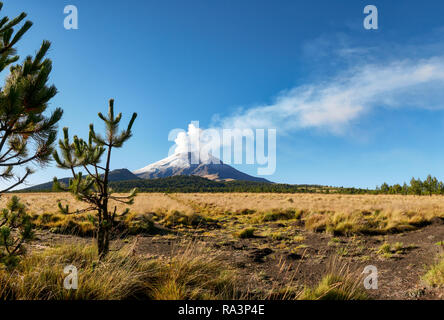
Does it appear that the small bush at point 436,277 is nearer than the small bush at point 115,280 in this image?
No

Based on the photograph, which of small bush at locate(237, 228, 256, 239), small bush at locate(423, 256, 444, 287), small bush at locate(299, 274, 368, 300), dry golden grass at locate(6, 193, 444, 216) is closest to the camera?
small bush at locate(299, 274, 368, 300)

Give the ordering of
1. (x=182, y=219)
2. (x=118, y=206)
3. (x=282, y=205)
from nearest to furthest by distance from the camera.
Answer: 1. (x=182, y=219)
2. (x=118, y=206)
3. (x=282, y=205)

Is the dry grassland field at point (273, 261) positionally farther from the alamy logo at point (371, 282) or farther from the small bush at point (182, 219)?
the small bush at point (182, 219)

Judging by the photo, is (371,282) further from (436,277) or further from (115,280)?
(115,280)

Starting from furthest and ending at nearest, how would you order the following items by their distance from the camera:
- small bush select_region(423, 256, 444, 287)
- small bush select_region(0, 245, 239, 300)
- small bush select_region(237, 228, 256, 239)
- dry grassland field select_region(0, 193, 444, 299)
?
small bush select_region(237, 228, 256, 239), small bush select_region(423, 256, 444, 287), dry grassland field select_region(0, 193, 444, 299), small bush select_region(0, 245, 239, 300)

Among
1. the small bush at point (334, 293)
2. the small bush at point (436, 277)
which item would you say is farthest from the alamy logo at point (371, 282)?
the small bush at point (436, 277)

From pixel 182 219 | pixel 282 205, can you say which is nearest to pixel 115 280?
pixel 182 219

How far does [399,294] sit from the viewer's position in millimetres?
4551

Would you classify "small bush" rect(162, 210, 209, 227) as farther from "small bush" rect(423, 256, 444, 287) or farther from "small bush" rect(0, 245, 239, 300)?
"small bush" rect(423, 256, 444, 287)

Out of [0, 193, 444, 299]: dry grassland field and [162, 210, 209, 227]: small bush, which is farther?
[162, 210, 209, 227]: small bush

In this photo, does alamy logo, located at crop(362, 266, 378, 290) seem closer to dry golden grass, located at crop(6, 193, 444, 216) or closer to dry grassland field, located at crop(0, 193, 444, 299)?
dry grassland field, located at crop(0, 193, 444, 299)

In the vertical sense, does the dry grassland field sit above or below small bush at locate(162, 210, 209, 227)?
above

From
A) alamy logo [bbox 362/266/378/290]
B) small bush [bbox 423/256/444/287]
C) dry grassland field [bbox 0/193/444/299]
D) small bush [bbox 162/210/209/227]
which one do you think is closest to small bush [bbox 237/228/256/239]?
dry grassland field [bbox 0/193/444/299]
